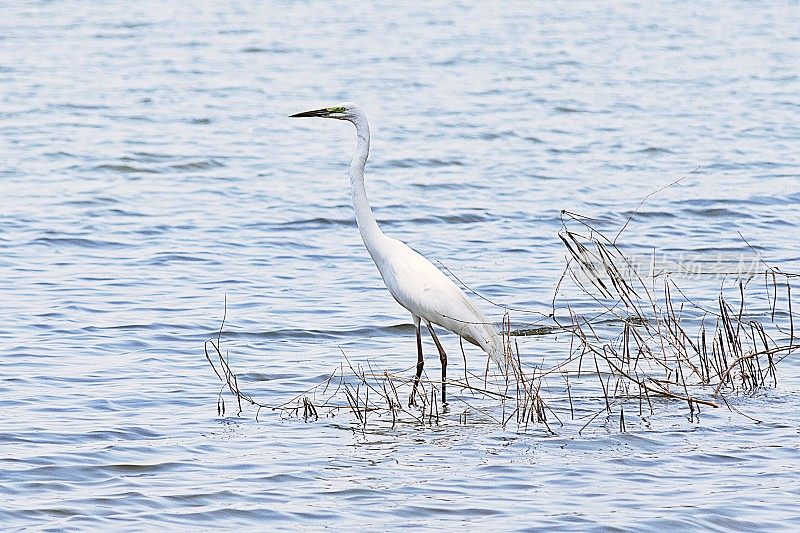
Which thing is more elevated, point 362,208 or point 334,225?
point 334,225

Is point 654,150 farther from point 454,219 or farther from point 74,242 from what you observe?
point 74,242

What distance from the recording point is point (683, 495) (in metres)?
5.21

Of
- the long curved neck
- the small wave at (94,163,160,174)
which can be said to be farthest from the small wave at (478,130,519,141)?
the long curved neck

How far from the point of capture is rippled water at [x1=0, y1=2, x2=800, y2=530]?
5340 millimetres

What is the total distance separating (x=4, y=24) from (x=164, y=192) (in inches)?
454

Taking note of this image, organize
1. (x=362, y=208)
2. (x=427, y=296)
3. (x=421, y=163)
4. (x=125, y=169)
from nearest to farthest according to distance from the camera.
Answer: (x=427, y=296) < (x=362, y=208) < (x=125, y=169) < (x=421, y=163)

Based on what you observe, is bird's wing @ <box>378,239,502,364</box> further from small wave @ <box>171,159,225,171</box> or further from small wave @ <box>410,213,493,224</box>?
small wave @ <box>171,159,225,171</box>

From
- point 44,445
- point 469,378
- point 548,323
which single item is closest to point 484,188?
point 548,323

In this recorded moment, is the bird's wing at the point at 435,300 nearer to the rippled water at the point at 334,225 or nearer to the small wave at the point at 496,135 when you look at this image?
the rippled water at the point at 334,225

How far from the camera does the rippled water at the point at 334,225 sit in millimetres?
5340

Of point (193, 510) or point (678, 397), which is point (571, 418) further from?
point (193, 510)

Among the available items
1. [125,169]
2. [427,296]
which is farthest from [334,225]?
[427,296]

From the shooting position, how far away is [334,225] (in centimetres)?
1115

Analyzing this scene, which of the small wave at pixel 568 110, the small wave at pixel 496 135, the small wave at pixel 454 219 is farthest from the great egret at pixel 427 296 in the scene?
the small wave at pixel 568 110
